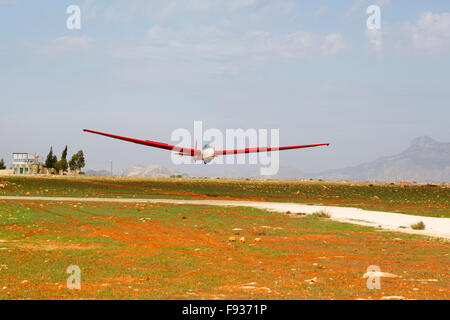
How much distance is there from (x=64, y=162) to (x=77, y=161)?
5.62 m

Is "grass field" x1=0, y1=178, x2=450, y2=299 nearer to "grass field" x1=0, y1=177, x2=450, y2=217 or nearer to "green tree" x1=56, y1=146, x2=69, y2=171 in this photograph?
"grass field" x1=0, y1=177, x2=450, y2=217

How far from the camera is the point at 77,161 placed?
555 feet

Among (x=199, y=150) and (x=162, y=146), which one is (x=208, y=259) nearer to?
(x=199, y=150)

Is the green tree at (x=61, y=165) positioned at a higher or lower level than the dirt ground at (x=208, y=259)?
higher

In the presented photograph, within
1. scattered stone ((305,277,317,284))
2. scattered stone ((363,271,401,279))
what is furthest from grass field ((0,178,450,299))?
scattered stone ((363,271,401,279))

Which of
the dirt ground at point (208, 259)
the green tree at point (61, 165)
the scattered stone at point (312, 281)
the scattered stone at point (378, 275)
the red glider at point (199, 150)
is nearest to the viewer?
the dirt ground at point (208, 259)

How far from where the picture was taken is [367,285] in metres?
11.0

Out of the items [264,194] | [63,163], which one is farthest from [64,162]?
[264,194]

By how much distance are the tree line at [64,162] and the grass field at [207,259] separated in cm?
14332

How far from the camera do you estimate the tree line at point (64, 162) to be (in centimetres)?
16318

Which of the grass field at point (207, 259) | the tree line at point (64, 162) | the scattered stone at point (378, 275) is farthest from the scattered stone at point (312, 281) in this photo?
the tree line at point (64, 162)

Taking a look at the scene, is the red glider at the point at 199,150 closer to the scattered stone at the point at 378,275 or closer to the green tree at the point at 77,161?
the scattered stone at the point at 378,275
